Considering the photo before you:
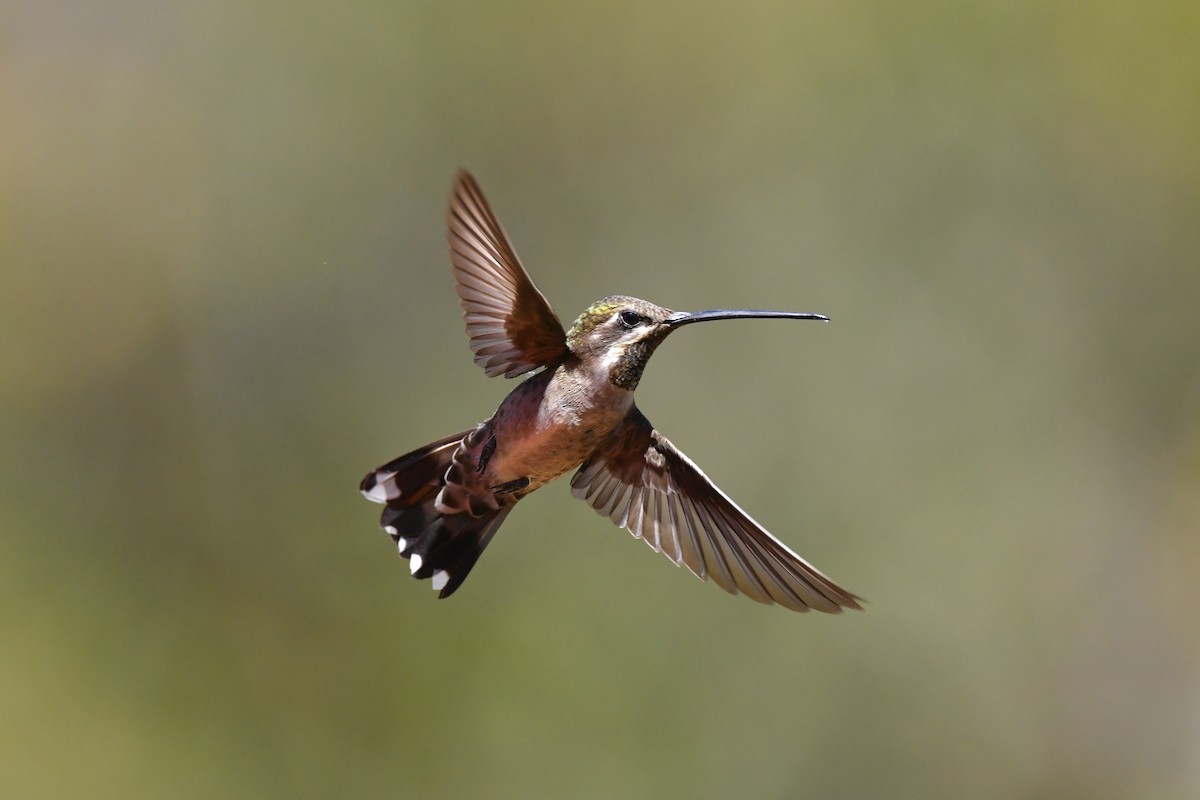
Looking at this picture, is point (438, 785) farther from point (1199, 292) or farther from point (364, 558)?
point (1199, 292)

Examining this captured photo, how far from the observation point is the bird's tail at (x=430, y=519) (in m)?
3.08

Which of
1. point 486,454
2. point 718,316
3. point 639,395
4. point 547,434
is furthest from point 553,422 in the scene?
point 639,395

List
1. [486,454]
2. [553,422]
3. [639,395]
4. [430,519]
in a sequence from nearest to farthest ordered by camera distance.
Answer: [553,422]
[486,454]
[430,519]
[639,395]

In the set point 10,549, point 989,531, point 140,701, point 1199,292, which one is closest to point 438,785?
point 140,701

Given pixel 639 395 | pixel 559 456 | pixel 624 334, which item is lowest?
pixel 639 395

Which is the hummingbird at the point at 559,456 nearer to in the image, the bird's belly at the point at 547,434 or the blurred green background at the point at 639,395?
the bird's belly at the point at 547,434

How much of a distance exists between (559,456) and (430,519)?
0.54 metres

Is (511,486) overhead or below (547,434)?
below

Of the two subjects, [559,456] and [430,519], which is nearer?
[559,456]

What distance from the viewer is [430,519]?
3.13 metres

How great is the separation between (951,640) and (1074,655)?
0.75m

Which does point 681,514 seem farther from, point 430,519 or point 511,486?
point 430,519

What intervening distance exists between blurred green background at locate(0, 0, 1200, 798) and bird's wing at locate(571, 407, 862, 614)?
123 inches

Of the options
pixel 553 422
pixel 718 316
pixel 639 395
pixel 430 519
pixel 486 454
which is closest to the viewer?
pixel 718 316
